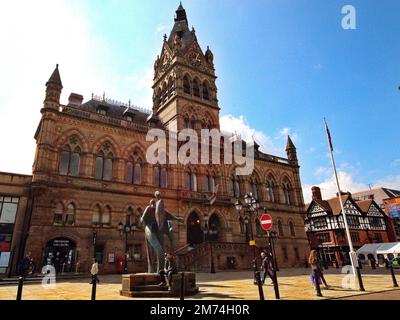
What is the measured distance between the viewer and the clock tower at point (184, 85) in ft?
114

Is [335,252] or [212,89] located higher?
[212,89]

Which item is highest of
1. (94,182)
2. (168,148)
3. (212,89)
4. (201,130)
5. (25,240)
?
(212,89)

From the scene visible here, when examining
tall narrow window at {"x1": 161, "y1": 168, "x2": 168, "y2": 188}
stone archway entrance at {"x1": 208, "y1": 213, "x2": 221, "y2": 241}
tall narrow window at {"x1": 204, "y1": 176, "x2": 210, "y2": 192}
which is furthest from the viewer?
tall narrow window at {"x1": 204, "y1": 176, "x2": 210, "y2": 192}

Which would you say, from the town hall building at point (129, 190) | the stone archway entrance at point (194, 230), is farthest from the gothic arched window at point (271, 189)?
the stone archway entrance at point (194, 230)

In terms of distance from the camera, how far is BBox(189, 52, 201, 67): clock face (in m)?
39.0

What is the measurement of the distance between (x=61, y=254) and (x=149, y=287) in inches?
558

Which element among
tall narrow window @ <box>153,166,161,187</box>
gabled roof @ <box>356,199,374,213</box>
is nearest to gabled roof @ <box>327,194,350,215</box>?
gabled roof @ <box>356,199,374,213</box>

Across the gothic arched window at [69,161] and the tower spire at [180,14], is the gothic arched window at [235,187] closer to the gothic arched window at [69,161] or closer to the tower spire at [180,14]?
the gothic arched window at [69,161]

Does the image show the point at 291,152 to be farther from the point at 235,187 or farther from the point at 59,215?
the point at 59,215

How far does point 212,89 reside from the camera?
3941 cm

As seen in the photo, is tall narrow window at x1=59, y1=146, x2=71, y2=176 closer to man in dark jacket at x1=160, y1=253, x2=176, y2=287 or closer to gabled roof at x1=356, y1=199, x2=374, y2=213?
man in dark jacket at x1=160, y1=253, x2=176, y2=287
